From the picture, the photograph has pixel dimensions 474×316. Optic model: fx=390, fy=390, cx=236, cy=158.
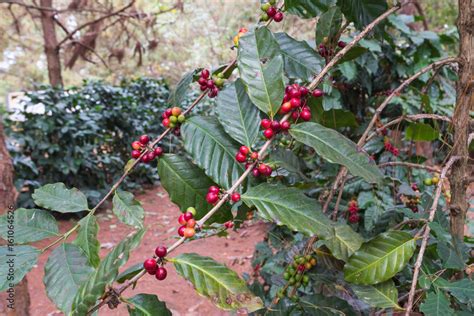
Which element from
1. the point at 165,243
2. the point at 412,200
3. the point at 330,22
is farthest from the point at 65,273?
the point at 165,243

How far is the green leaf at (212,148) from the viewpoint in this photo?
0.69 m

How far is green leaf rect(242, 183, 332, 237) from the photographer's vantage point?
59 cm

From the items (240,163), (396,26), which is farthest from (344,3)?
(396,26)

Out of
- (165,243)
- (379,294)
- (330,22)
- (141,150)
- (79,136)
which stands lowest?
(165,243)

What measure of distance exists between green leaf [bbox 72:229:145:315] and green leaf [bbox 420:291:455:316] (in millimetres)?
461

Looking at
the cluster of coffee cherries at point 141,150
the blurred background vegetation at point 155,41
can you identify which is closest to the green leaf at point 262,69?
the cluster of coffee cherries at point 141,150

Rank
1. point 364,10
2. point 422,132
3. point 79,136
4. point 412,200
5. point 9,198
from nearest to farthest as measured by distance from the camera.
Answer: point 364,10
point 422,132
point 412,200
point 9,198
point 79,136

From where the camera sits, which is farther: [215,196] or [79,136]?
[79,136]

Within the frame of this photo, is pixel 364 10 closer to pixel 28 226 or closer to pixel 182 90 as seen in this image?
pixel 182 90

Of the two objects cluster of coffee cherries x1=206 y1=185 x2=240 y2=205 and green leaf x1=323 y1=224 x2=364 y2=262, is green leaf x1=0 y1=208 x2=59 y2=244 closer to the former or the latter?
cluster of coffee cherries x1=206 y1=185 x2=240 y2=205

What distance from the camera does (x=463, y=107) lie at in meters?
0.79

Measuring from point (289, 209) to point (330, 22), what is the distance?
45 centimetres

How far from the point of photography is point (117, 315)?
2.59 m

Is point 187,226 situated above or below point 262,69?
below
